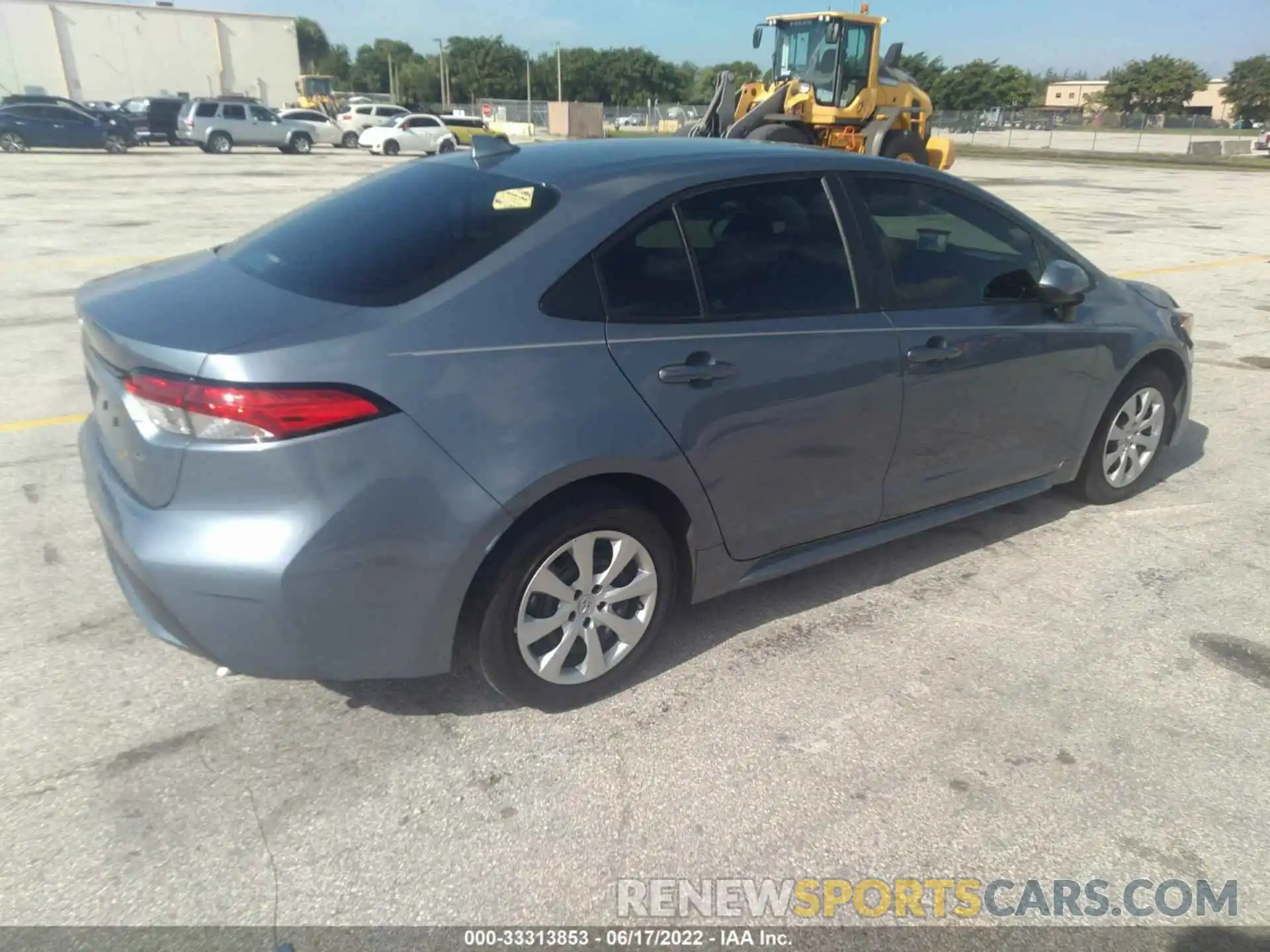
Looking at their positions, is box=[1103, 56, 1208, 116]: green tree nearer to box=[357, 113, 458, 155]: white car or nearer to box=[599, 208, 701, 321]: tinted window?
box=[357, 113, 458, 155]: white car

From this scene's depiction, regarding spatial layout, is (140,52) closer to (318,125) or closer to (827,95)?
(318,125)

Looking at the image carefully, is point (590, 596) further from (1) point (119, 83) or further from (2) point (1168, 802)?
(1) point (119, 83)

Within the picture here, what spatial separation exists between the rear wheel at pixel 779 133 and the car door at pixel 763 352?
16.8 meters

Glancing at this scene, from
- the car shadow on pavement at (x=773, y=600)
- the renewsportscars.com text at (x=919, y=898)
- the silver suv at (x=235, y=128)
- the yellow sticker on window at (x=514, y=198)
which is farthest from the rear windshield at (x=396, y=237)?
the silver suv at (x=235, y=128)

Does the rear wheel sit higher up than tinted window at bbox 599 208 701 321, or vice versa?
tinted window at bbox 599 208 701 321

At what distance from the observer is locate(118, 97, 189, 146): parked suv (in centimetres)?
3847

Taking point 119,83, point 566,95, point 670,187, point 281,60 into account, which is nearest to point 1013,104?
point 566,95

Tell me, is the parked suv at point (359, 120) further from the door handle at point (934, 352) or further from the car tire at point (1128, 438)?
the door handle at point (934, 352)

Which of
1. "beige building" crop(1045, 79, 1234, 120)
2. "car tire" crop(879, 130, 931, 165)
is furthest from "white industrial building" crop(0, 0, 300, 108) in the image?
"beige building" crop(1045, 79, 1234, 120)

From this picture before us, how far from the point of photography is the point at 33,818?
2.54 m

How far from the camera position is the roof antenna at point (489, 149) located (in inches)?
135

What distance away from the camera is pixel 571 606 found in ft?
9.69

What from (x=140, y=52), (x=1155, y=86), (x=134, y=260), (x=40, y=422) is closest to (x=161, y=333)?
(x=40, y=422)

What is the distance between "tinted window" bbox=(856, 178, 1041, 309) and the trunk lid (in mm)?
2099
